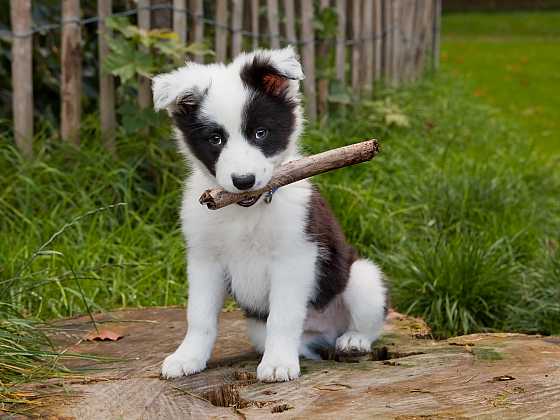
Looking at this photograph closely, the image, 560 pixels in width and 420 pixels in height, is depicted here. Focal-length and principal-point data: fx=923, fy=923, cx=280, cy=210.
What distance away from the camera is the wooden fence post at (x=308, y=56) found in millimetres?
6953

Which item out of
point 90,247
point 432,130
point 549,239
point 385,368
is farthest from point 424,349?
point 432,130

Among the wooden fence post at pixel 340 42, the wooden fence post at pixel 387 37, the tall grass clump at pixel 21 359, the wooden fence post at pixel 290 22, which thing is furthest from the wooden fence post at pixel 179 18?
the wooden fence post at pixel 387 37

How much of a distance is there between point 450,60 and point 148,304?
14.6 metres

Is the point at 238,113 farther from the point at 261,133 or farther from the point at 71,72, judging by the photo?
the point at 71,72

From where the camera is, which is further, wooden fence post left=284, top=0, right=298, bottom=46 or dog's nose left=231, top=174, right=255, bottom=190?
wooden fence post left=284, top=0, right=298, bottom=46

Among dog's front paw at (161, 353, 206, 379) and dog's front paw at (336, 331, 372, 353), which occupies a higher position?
dog's front paw at (161, 353, 206, 379)

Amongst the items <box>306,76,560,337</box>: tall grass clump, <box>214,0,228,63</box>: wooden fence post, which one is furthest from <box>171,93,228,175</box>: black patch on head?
<box>214,0,228,63</box>: wooden fence post

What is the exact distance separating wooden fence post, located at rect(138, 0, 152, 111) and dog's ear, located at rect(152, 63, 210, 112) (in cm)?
233

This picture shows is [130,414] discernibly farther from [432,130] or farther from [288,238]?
[432,130]

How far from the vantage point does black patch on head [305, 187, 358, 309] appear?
3250mm

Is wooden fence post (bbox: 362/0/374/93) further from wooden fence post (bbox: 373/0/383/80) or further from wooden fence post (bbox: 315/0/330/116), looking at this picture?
wooden fence post (bbox: 315/0/330/116)

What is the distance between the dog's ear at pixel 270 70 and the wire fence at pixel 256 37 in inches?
97.6

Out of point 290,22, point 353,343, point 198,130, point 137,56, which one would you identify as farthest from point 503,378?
point 290,22

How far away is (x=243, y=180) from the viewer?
285 centimetres
